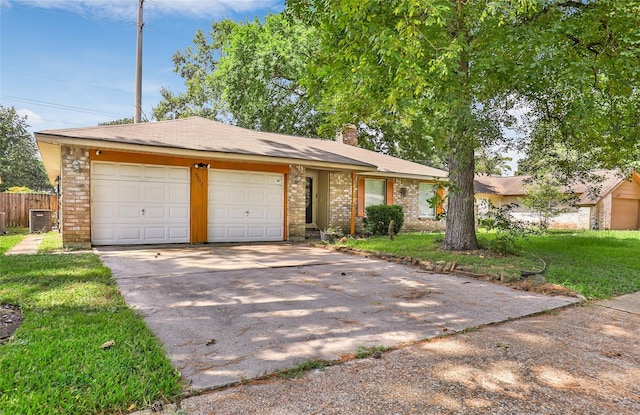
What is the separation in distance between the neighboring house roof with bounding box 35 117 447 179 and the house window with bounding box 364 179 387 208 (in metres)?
0.60

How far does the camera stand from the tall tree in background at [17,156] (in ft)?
114

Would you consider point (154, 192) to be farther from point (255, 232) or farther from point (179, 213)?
point (255, 232)

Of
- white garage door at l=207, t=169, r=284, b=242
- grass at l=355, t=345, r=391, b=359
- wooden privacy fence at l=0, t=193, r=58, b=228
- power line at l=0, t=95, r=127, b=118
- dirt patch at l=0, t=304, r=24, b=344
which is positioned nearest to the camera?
grass at l=355, t=345, r=391, b=359

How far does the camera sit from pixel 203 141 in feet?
34.0

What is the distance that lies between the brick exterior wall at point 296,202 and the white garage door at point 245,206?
0.25 metres

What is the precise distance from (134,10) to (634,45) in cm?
1750

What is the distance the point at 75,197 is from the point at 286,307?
6.90 metres

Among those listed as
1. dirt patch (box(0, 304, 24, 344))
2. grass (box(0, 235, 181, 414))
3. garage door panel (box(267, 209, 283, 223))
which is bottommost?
dirt patch (box(0, 304, 24, 344))

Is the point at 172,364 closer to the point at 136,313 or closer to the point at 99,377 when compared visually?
the point at 99,377

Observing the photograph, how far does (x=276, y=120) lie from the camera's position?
68.2ft

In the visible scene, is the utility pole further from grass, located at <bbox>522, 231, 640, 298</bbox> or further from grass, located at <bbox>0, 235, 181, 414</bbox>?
grass, located at <bbox>522, 231, 640, 298</bbox>

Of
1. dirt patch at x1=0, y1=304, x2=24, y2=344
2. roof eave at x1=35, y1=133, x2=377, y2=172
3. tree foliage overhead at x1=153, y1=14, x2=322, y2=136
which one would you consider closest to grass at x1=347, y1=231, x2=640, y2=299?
roof eave at x1=35, y1=133, x2=377, y2=172

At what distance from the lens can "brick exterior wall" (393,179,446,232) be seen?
15438mm

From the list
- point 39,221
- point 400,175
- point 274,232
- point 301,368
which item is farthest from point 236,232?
point 301,368
